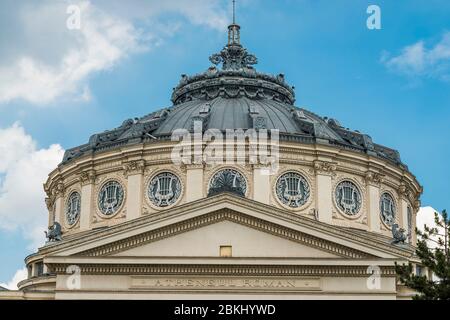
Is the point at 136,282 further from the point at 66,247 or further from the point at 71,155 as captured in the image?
the point at 71,155

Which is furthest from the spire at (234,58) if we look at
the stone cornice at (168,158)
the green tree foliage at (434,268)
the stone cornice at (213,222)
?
the green tree foliage at (434,268)

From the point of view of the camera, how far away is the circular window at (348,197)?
69438 mm

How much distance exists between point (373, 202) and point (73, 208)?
1945 centimetres

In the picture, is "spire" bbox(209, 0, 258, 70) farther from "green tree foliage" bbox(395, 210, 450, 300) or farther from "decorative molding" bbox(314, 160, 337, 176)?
"green tree foliage" bbox(395, 210, 450, 300)

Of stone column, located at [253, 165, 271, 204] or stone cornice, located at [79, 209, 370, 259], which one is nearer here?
stone cornice, located at [79, 209, 370, 259]

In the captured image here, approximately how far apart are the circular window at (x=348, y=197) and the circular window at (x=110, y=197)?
44.8 ft

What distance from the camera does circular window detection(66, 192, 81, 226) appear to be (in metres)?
72.4

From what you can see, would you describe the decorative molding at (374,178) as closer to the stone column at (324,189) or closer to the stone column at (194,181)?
the stone column at (324,189)

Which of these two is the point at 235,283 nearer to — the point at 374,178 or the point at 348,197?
the point at 348,197

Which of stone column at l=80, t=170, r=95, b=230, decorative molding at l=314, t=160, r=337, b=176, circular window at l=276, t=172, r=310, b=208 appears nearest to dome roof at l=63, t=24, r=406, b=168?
decorative molding at l=314, t=160, r=337, b=176

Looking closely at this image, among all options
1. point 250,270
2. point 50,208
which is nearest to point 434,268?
point 250,270

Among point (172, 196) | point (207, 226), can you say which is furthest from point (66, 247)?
point (172, 196)

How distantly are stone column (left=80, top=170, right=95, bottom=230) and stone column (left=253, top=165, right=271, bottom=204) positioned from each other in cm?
1100

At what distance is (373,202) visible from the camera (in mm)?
70500
